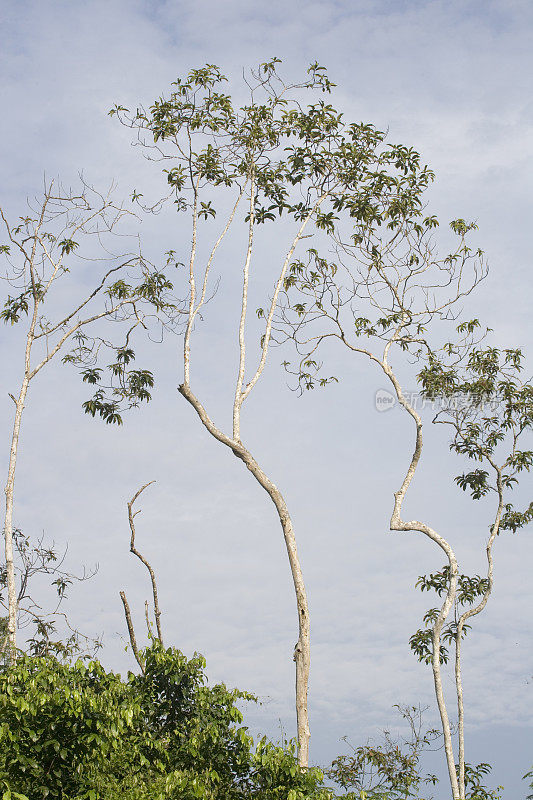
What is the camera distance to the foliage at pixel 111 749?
19.4 feet

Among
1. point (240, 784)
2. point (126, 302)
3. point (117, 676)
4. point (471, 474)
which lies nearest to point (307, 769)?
point (240, 784)

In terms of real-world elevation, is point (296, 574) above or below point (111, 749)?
above

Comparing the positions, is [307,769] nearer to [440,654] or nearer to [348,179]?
[440,654]

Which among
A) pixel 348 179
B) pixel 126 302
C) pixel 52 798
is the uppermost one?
pixel 348 179

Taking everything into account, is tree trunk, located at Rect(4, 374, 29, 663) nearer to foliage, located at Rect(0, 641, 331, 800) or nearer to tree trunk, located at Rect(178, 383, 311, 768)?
tree trunk, located at Rect(178, 383, 311, 768)

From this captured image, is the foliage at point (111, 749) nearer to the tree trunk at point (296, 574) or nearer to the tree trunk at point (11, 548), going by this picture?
the tree trunk at point (296, 574)

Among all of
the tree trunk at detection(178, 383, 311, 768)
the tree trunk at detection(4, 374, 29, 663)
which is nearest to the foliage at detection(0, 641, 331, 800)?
the tree trunk at detection(178, 383, 311, 768)

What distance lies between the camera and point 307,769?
616 cm

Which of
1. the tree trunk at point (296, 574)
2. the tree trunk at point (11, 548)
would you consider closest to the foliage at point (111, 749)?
the tree trunk at point (296, 574)

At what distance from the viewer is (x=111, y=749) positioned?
611cm

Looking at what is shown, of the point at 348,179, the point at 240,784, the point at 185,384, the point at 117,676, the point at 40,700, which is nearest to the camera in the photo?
the point at 40,700

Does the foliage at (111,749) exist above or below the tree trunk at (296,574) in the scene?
below

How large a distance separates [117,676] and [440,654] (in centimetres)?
527

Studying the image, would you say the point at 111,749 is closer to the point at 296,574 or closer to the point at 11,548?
the point at 296,574
